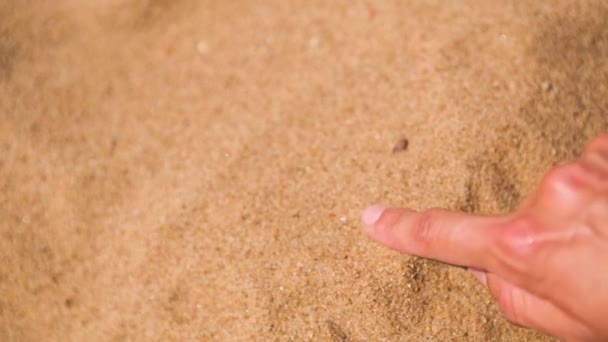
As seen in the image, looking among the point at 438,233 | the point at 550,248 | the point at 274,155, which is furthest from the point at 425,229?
the point at 274,155

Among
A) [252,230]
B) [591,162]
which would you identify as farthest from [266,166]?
[591,162]

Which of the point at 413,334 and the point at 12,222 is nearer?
the point at 413,334

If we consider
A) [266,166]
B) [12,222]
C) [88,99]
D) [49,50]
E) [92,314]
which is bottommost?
[92,314]

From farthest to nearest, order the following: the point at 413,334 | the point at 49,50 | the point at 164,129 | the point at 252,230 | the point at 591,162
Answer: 1. the point at 49,50
2. the point at 164,129
3. the point at 252,230
4. the point at 413,334
5. the point at 591,162

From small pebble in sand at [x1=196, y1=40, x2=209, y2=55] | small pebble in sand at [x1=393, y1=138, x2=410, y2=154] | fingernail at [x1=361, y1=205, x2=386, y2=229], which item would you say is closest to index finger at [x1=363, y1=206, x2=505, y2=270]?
fingernail at [x1=361, y1=205, x2=386, y2=229]

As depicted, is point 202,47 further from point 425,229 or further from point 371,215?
point 425,229

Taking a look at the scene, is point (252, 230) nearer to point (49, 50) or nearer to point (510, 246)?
point (510, 246)
